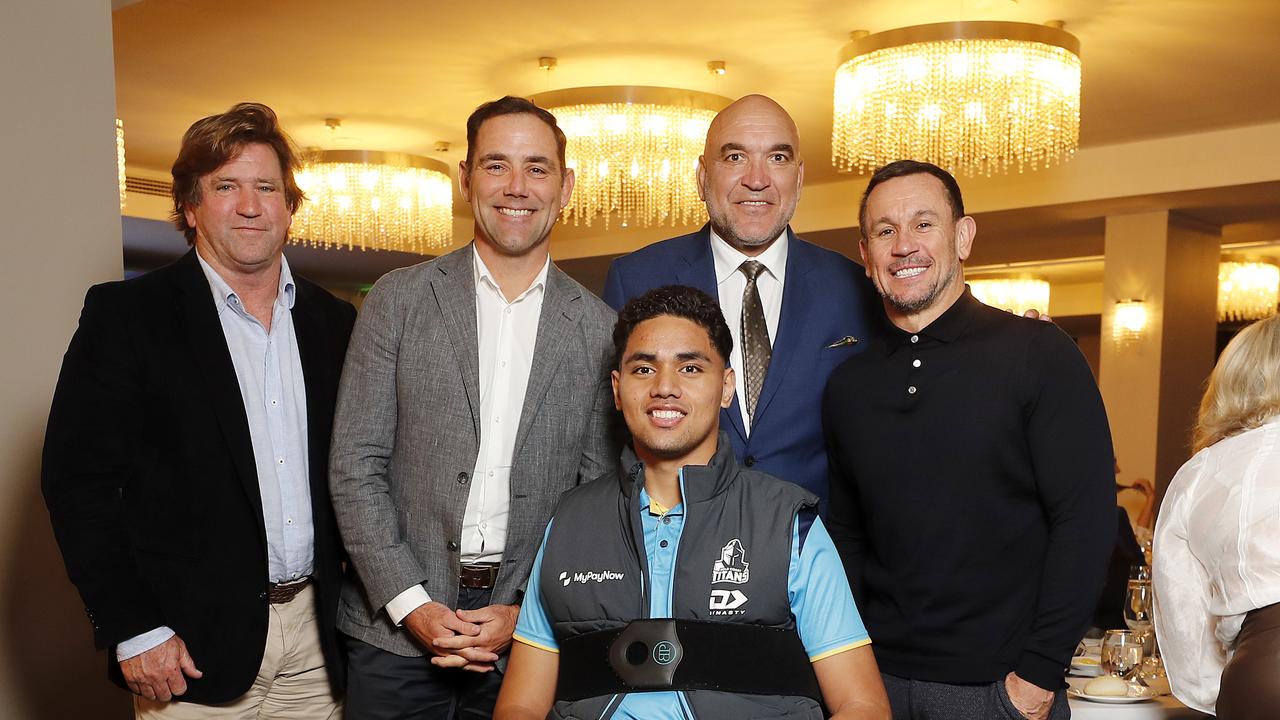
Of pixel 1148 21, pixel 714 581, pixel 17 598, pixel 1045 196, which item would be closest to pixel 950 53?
pixel 1148 21

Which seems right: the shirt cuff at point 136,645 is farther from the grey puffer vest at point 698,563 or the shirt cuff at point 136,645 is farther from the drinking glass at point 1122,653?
the drinking glass at point 1122,653

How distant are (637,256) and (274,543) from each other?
0.96 meters

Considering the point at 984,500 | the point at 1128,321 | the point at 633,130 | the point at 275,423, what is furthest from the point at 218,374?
the point at 1128,321

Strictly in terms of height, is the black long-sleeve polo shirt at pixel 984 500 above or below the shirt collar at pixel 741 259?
below

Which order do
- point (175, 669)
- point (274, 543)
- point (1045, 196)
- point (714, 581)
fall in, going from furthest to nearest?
point (1045, 196)
point (274, 543)
point (175, 669)
point (714, 581)

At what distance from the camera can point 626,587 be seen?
2.09m

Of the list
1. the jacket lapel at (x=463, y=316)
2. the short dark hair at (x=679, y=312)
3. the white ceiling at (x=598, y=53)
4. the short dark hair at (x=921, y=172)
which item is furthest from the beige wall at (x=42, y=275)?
the white ceiling at (x=598, y=53)

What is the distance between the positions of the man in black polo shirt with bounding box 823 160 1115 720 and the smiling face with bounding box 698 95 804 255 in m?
0.25

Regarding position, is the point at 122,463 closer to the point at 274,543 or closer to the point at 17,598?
the point at 274,543

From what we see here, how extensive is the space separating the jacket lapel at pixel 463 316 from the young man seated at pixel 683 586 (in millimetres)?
275

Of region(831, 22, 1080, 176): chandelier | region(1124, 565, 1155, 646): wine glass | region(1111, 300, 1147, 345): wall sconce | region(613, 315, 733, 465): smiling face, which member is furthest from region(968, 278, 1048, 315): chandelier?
region(613, 315, 733, 465): smiling face

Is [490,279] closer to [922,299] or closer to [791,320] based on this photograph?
[791,320]

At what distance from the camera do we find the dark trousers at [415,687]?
89.2 inches

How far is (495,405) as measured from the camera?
7.55ft
